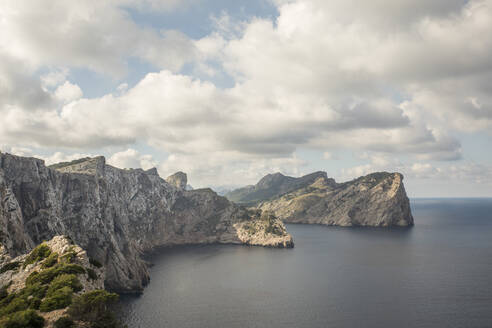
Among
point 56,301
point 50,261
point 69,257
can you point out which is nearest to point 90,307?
point 56,301

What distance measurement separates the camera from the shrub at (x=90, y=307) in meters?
47.1

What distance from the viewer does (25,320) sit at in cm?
4247

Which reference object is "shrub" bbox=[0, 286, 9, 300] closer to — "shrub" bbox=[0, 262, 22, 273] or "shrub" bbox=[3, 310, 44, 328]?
"shrub" bbox=[0, 262, 22, 273]

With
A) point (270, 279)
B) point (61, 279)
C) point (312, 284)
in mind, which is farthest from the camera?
point (270, 279)

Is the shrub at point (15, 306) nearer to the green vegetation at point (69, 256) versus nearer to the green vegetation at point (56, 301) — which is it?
the green vegetation at point (56, 301)

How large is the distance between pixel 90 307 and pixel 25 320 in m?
9.01

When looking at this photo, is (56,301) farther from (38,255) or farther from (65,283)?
(38,255)

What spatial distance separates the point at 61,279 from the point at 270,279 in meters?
107

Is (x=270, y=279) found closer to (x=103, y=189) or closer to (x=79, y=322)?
(x=103, y=189)

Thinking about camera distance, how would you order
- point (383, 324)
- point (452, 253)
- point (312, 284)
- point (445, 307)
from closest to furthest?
point (383, 324), point (445, 307), point (312, 284), point (452, 253)

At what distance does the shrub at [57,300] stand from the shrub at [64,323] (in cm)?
535

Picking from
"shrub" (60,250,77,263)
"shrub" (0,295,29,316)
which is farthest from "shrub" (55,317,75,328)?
"shrub" (60,250,77,263)

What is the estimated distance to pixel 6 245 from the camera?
85.4 metres

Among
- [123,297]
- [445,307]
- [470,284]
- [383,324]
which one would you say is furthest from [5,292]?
[470,284]
